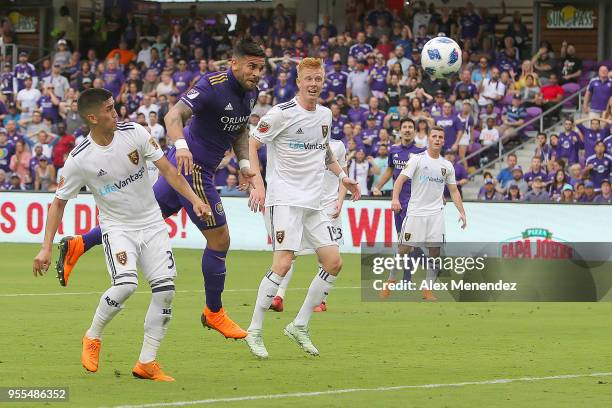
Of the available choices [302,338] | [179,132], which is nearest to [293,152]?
[179,132]

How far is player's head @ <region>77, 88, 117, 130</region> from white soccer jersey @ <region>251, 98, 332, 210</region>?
6.17 feet

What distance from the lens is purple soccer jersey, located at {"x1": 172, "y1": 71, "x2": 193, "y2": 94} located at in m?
31.6

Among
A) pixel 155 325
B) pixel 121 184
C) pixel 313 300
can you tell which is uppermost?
pixel 121 184

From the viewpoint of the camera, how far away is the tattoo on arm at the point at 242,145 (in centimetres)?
1127

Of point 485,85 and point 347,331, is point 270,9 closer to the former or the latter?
point 485,85

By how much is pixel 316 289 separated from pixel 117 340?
200 centimetres

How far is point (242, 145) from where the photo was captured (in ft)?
37.1

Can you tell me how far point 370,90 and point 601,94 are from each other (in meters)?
5.37

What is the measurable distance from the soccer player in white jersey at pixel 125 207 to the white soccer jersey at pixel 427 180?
822cm

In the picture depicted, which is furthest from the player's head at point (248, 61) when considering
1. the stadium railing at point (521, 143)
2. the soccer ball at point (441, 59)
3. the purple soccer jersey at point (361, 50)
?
the purple soccer jersey at point (361, 50)

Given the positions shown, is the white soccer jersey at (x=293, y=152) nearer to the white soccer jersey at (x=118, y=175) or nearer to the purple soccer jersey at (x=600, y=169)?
the white soccer jersey at (x=118, y=175)

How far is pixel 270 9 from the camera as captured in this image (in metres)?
35.6

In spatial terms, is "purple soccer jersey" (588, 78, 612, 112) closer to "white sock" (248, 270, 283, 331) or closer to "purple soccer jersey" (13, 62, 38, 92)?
"purple soccer jersey" (13, 62, 38, 92)

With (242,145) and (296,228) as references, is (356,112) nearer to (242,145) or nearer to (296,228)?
(242,145)
